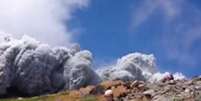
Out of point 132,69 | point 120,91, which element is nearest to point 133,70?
point 132,69

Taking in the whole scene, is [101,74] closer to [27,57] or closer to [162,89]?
[27,57]

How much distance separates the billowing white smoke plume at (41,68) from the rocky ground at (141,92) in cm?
5274

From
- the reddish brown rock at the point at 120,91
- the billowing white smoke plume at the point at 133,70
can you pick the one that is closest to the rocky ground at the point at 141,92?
the reddish brown rock at the point at 120,91

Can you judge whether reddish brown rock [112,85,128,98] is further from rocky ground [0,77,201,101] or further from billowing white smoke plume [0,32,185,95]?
billowing white smoke plume [0,32,185,95]

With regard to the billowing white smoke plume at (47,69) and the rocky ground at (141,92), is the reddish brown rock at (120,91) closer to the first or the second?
the rocky ground at (141,92)

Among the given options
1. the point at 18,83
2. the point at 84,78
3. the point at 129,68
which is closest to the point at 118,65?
the point at 129,68

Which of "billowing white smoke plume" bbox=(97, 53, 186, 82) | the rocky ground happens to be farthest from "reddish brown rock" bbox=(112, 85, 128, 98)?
"billowing white smoke plume" bbox=(97, 53, 186, 82)

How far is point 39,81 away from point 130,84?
57530 mm

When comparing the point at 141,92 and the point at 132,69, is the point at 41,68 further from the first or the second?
the point at 141,92

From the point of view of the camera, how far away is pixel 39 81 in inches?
4264

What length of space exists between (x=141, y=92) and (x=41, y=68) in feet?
206

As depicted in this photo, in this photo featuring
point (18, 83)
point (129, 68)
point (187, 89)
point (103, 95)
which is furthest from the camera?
point (129, 68)

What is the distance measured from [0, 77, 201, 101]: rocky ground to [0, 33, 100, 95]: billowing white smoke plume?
5274cm

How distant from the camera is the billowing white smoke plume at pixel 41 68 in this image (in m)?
108
